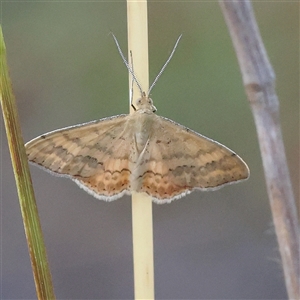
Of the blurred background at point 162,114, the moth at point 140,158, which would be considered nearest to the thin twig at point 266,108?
the moth at point 140,158

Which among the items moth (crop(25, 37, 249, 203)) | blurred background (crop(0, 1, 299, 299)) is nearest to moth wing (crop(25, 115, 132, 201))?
moth (crop(25, 37, 249, 203))

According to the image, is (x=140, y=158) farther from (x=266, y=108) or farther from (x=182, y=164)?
(x=266, y=108)

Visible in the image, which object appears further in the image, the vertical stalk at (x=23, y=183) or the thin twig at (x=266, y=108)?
the thin twig at (x=266, y=108)

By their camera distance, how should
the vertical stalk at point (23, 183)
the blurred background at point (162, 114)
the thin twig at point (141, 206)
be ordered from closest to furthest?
the vertical stalk at point (23, 183), the thin twig at point (141, 206), the blurred background at point (162, 114)

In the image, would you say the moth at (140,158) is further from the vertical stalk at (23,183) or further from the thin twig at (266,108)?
the vertical stalk at (23,183)

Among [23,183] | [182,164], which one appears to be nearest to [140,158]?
[182,164]

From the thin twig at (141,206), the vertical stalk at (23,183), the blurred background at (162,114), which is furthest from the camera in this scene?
the blurred background at (162,114)
